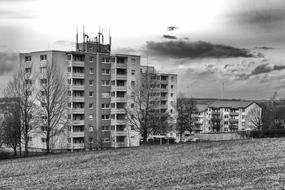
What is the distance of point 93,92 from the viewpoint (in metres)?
130

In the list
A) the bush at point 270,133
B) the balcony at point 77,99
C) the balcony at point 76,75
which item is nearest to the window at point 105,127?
the balcony at point 77,99

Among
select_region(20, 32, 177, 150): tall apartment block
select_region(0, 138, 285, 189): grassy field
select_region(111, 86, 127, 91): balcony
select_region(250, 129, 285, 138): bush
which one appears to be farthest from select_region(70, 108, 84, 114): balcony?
select_region(0, 138, 285, 189): grassy field

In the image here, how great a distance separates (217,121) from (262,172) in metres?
159

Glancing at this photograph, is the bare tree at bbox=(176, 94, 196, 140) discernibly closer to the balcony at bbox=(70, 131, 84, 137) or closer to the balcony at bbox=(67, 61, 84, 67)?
the balcony at bbox=(70, 131, 84, 137)

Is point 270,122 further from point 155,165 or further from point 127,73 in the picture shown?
point 155,165

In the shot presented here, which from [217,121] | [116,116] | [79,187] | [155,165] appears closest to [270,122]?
[217,121]

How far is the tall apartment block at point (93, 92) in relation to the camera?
123500 mm

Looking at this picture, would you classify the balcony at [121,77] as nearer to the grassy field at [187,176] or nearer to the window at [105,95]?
the window at [105,95]

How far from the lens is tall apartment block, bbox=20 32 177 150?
124 meters

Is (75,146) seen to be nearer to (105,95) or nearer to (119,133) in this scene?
(119,133)

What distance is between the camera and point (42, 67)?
4850 inches

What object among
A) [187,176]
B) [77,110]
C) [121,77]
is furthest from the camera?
[121,77]

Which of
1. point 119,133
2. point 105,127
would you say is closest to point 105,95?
point 105,127

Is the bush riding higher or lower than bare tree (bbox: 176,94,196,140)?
lower
